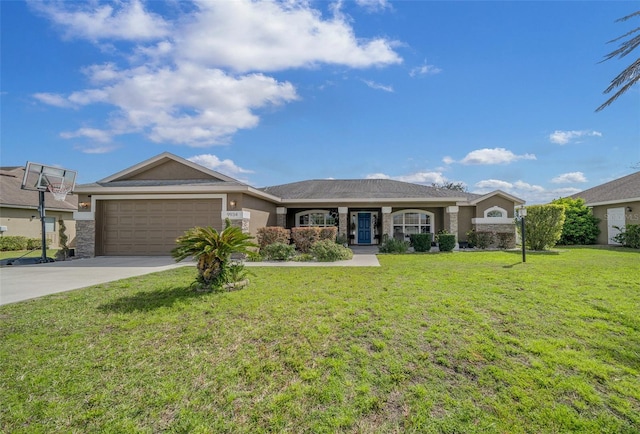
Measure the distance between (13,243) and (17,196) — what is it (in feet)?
11.3

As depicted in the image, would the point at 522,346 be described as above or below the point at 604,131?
below

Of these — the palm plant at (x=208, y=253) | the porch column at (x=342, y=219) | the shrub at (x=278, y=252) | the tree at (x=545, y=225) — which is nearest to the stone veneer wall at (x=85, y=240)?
the shrub at (x=278, y=252)

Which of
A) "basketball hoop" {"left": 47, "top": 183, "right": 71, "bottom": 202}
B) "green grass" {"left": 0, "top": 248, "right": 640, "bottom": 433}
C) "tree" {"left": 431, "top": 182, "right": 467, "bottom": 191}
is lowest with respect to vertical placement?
"green grass" {"left": 0, "top": 248, "right": 640, "bottom": 433}

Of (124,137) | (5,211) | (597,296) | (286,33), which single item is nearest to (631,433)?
(597,296)

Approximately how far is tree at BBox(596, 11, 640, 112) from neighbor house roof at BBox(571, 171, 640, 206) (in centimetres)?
1762

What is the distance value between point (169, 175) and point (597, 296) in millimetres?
15594

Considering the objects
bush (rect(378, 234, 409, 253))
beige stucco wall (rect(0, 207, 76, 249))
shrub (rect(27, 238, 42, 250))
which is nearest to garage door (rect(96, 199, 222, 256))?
beige stucco wall (rect(0, 207, 76, 249))

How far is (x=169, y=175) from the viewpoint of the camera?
1452cm

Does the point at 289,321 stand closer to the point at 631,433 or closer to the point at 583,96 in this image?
the point at 631,433

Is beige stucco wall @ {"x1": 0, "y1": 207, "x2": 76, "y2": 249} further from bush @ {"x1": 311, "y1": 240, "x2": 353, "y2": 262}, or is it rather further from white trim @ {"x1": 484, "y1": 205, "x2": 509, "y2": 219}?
white trim @ {"x1": 484, "y1": 205, "x2": 509, "y2": 219}

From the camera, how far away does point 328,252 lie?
11.9 meters

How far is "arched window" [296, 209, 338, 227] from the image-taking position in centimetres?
1894

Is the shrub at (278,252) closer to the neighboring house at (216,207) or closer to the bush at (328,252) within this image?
the bush at (328,252)

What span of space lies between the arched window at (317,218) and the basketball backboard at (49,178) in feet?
36.9
